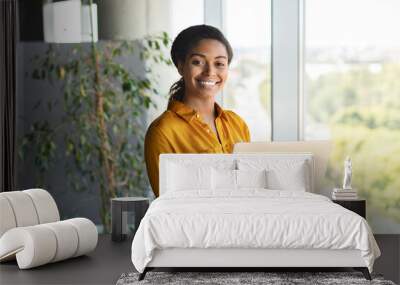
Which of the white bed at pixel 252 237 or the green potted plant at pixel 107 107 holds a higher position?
the green potted plant at pixel 107 107

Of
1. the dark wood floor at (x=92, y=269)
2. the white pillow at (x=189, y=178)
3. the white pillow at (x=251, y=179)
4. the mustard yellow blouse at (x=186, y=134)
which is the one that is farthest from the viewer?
the mustard yellow blouse at (x=186, y=134)

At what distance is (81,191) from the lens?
789cm

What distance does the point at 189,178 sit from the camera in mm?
6742

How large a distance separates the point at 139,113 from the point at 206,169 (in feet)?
4.42

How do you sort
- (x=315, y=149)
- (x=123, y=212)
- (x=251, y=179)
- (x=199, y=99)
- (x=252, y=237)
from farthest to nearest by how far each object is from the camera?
(x=199, y=99)
(x=315, y=149)
(x=123, y=212)
(x=251, y=179)
(x=252, y=237)

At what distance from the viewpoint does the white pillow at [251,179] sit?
6594mm

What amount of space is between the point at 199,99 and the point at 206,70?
314 mm

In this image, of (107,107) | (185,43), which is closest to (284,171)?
(185,43)

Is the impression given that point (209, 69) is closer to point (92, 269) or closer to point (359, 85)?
point (359, 85)

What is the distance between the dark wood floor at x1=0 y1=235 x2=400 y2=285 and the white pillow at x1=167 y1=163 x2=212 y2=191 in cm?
75

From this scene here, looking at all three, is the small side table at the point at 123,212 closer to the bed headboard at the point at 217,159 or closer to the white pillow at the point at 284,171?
the bed headboard at the point at 217,159

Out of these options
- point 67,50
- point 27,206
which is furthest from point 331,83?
point 27,206

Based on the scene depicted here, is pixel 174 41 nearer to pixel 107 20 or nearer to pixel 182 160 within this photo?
pixel 107 20

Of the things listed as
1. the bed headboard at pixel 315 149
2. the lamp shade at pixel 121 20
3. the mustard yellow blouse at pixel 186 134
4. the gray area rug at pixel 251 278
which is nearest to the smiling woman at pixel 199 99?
the mustard yellow blouse at pixel 186 134
